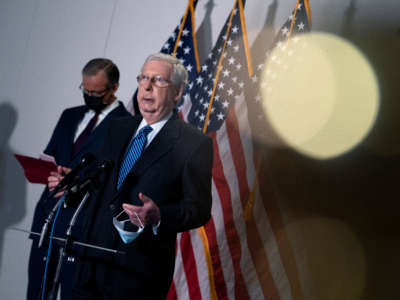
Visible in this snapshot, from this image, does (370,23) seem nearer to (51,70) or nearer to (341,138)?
(341,138)

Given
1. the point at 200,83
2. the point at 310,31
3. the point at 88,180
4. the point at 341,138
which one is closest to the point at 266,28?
the point at 310,31

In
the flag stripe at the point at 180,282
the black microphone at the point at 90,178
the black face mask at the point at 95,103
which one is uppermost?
the black face mask at the point at 95,103

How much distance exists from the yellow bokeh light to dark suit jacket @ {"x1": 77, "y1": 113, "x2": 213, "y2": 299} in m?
1.46

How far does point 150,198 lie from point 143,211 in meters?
0.17

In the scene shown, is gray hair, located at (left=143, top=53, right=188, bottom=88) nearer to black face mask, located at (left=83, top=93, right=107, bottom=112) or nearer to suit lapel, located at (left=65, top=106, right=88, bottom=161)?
black face mask, located at (left=83, top=93, right=107, bottom=112)

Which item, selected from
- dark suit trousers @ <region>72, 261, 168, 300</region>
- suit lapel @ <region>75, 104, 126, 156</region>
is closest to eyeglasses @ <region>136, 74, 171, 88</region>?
suit lapel @ <region>75, 104, 126, 156</region>

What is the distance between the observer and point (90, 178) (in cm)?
150

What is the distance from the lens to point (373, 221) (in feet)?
9.32

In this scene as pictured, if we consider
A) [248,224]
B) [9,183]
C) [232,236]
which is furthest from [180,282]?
[9,183]

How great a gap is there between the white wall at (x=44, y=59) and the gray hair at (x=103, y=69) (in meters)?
1.38

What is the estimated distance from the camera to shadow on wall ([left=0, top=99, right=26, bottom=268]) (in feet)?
13.2

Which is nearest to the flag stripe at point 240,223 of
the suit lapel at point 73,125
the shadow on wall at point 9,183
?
the suit lapel at point 73,125

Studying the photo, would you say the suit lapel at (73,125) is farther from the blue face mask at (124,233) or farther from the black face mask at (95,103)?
the blue face mask at (124,233)

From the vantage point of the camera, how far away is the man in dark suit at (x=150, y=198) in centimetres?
156
